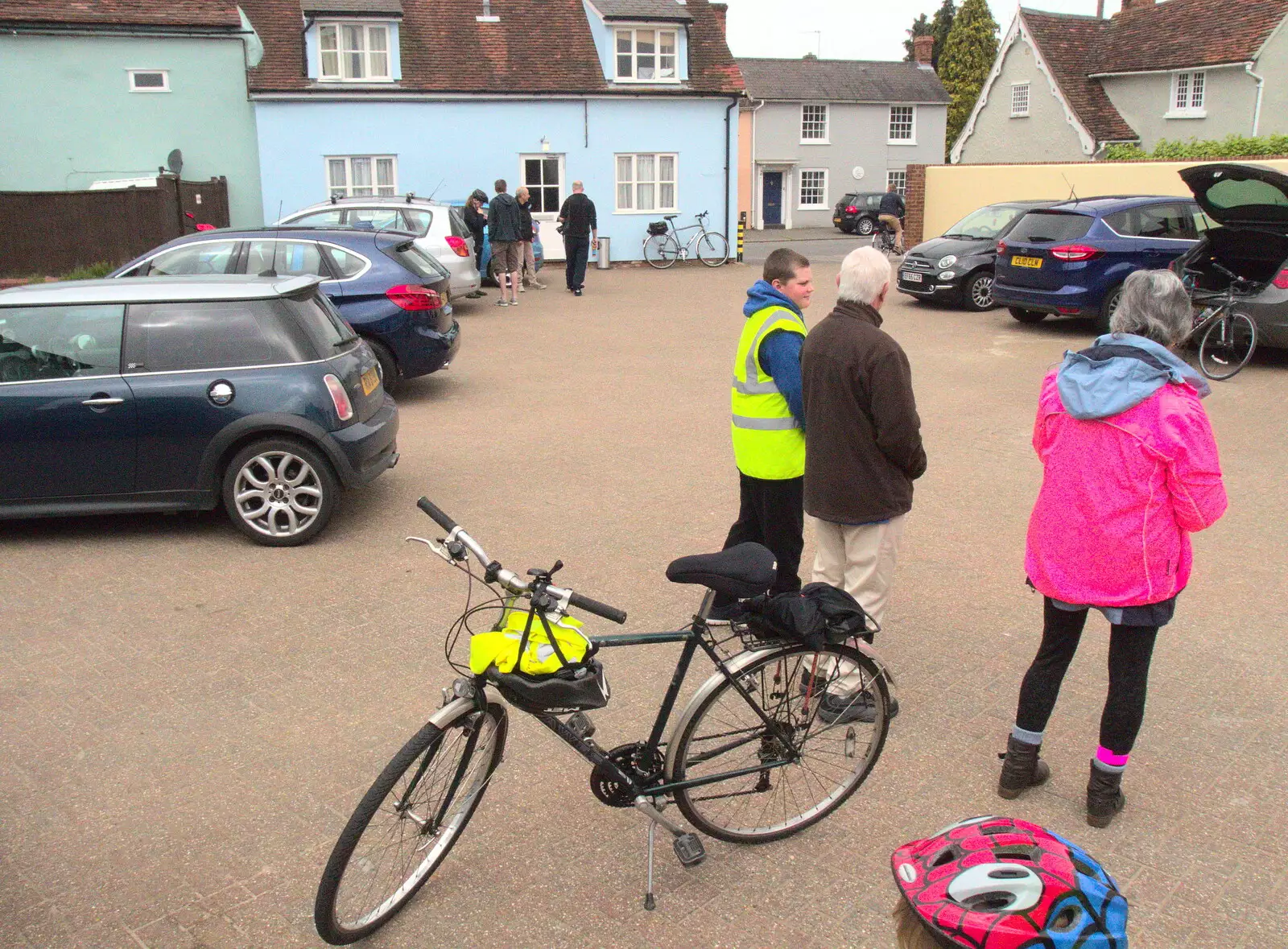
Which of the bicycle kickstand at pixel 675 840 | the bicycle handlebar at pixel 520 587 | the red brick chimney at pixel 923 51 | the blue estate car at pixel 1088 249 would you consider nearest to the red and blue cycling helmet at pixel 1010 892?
the bicycle handlebar at pixel 520 587

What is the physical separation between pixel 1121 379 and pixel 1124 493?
36cm

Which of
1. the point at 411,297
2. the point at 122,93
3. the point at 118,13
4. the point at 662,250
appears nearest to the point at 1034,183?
the point at 662,250

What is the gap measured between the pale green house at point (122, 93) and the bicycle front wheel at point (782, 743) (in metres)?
24.5

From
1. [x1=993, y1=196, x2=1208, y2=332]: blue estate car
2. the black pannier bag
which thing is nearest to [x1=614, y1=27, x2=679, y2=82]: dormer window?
[x1=993, y1=196, x2=1208, y2=332]: blue estate car

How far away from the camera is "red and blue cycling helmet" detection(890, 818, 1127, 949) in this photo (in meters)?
1.48

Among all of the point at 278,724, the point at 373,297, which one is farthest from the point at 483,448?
the point at 278,724

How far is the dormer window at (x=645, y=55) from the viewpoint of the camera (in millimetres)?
26688

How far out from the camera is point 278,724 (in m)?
4.57

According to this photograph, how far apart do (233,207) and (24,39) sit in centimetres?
532

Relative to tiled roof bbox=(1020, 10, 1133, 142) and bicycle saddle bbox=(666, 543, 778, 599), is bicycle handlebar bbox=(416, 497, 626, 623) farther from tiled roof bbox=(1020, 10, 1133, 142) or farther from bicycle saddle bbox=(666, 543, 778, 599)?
tiled roof bbox=(1020, 10, 1133, 142)

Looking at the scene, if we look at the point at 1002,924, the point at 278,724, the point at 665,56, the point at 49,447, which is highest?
the point at 665,56

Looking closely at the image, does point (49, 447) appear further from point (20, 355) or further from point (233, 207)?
point (233, 207)

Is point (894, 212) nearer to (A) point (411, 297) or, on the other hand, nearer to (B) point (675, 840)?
(A) point (411, 297)

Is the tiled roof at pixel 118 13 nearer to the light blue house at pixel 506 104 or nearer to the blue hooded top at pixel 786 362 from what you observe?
the light blue house at pixel 506 104
